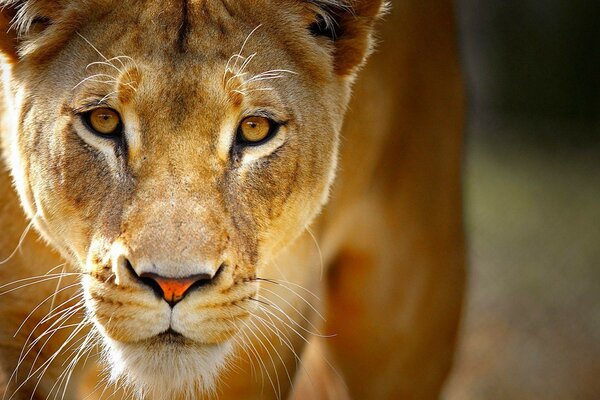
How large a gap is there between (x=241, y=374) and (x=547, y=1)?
16.5ft

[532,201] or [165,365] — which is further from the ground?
[165,365]

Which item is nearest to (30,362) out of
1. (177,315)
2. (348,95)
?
(177,315)

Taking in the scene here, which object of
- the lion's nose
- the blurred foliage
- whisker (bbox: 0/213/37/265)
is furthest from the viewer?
the blurred foliage

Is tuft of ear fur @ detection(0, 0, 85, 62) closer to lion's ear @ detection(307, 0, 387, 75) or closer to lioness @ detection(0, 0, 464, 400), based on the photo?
lioness @ detection(0, 0, 464, 400)

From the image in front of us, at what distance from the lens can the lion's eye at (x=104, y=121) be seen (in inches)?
105

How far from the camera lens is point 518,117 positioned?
780cm

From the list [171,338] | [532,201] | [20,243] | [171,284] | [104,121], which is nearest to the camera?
[171,284]

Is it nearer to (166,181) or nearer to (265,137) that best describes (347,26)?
(265,137)

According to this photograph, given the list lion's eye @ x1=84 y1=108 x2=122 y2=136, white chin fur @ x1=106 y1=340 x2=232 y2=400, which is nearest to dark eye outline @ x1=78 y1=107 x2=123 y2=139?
lion's eye @ x1=84 y1=108 x2=122 y2=136

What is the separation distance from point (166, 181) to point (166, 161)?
2.3 inches

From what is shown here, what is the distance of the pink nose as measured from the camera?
2.38 m

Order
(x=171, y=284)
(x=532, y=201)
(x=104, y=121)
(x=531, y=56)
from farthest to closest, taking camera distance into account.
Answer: (x=531, y=56) < (x=532, y=201) < (x=104, y=121) < (x=171, y=284)

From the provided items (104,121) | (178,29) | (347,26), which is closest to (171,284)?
(104,121)

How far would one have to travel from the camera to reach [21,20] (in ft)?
9.36
